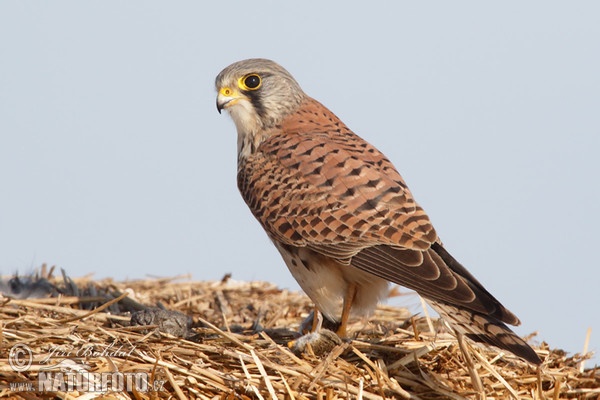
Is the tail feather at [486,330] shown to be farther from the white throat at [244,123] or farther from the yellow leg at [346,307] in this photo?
the white throat at [244,123]

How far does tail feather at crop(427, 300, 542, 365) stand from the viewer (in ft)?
11.8

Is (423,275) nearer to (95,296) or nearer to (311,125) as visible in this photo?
(311,125)

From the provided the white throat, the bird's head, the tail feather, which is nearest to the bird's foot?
the tail feather

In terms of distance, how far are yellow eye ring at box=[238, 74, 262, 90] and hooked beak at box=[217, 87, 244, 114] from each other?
0.06 metres

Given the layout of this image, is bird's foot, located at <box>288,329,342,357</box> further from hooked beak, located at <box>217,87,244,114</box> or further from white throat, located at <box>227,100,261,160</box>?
hooked beak, located at <box>217,87,244,114</box>

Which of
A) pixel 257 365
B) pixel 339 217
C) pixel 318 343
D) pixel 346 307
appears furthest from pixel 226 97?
pixel 257 365

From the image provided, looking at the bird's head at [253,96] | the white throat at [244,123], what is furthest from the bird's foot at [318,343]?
the bird's head at [253,96]

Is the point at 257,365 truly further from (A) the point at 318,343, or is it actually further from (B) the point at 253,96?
(B) the point at 253,96

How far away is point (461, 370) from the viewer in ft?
13.0

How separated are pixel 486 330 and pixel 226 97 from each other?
2.22 m

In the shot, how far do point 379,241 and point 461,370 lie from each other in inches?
27.3

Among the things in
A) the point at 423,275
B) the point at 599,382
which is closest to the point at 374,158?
the point at 423,275

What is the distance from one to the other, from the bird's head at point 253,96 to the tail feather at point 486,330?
5.78ft

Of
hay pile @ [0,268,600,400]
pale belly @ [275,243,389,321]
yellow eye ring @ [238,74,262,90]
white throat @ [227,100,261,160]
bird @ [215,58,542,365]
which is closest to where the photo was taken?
hay pile @ [0,268,600,400]
